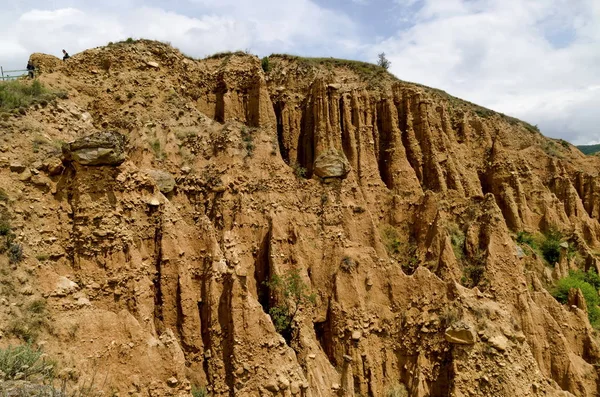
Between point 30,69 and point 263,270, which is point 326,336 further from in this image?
point 30,69

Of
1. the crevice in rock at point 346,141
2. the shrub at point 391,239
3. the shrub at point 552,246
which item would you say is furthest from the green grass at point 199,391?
the shrub at point 552,246

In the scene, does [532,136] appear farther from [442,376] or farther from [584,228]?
[442,376]

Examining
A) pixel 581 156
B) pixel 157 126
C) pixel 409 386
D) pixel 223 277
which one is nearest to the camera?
pixel 223 277

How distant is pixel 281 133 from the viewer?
2580 centimetres

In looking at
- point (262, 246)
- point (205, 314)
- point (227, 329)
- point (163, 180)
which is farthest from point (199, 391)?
point (163, 180)

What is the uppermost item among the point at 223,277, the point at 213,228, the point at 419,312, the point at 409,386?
the point at 213,228

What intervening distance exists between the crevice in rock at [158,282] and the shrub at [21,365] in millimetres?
5789

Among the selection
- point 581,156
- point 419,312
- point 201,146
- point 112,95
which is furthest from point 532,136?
point 112,95

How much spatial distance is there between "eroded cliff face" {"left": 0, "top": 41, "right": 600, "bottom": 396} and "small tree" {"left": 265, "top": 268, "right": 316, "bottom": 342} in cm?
51

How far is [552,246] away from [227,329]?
25108 millimetres

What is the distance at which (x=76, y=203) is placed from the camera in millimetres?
13961

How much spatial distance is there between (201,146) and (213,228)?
4.65 m

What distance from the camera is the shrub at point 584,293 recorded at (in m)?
25.7

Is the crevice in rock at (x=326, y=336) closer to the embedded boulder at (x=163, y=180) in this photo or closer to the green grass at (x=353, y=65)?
the embedded boulder at (x=163, y=180)
